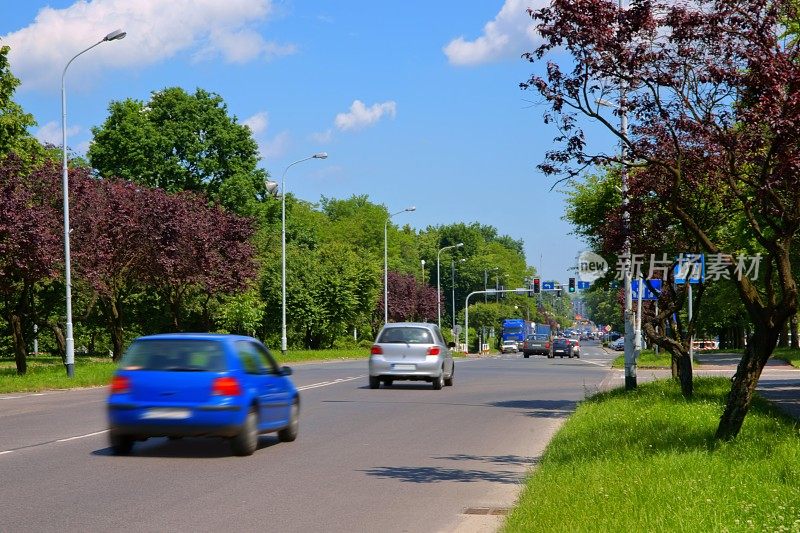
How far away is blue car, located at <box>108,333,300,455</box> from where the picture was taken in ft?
44.4

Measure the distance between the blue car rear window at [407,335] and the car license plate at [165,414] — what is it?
15.5 m

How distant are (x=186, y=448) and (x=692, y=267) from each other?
1124cm

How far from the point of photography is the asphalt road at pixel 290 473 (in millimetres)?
9078

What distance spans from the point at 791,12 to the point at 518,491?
6649mm

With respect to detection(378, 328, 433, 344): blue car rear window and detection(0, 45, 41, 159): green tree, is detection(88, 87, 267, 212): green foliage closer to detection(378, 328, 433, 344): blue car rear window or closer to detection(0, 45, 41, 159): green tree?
detection(0, 45, 41, 159): green tree

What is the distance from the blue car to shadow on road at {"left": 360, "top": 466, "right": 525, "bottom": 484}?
2.18 meters

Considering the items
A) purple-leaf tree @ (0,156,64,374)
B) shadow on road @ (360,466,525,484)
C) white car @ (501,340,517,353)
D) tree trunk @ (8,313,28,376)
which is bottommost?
white car @ (501,340,517,353)

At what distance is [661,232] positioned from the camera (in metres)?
21.7

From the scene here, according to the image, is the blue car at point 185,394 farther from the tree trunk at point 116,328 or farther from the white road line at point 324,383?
the tree trunk at point 116,328

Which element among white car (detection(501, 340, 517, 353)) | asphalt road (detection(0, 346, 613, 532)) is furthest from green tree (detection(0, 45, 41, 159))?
white car (detection(501, 340, 517, 353))

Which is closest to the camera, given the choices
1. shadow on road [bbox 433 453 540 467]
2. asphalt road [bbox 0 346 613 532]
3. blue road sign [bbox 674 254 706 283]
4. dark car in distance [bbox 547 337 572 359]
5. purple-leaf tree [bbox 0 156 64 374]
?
asphalt road [bbox 0 346 613 532]

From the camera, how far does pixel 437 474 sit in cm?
1209

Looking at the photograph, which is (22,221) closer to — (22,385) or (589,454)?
(22,385)

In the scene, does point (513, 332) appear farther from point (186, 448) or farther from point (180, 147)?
point (186, 448)
